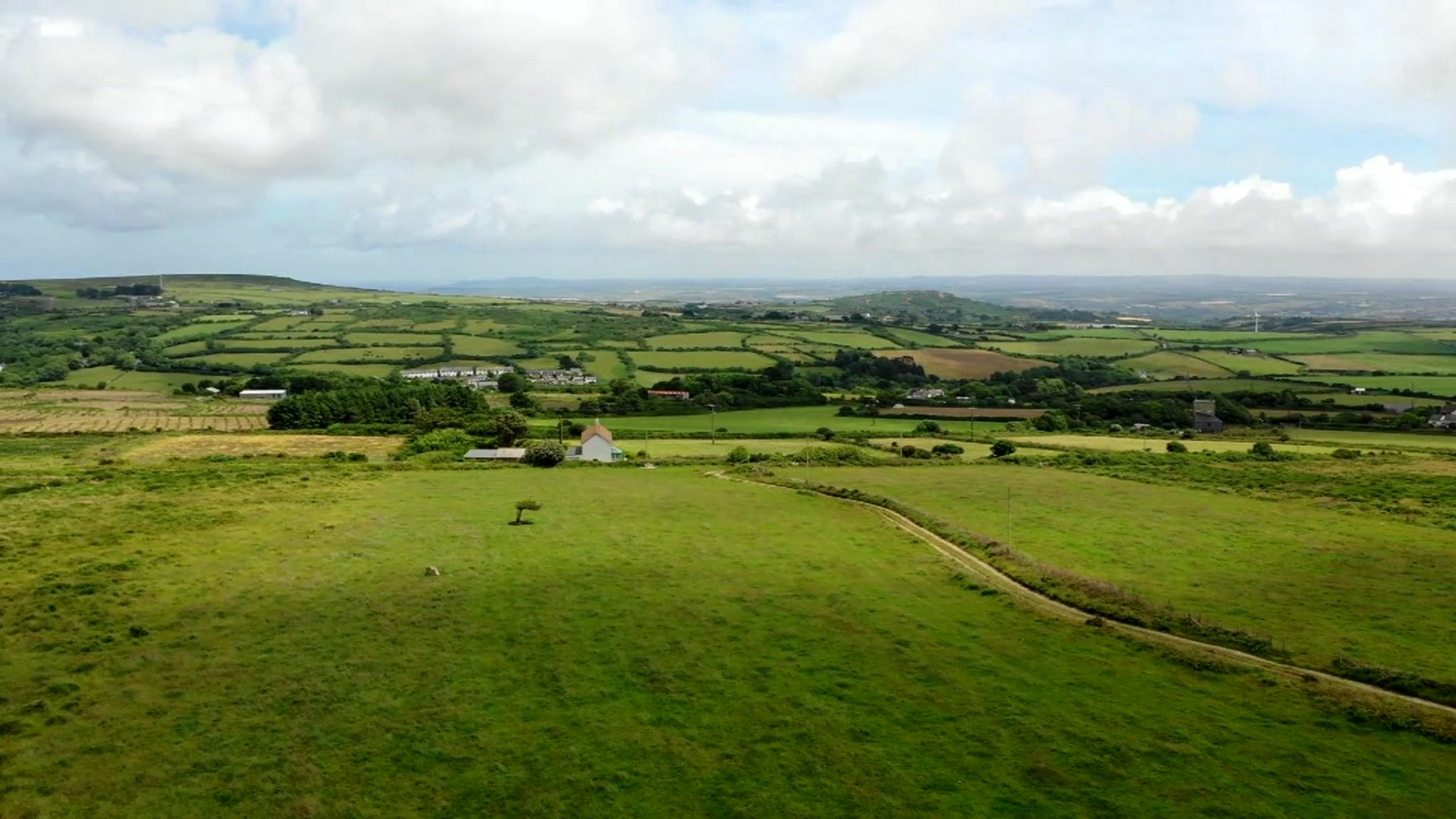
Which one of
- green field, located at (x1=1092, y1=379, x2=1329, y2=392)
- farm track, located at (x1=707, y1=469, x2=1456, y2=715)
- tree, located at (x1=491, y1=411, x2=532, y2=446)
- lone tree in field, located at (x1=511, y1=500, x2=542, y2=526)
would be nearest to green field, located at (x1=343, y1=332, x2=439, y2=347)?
tree, located at (x1=491, y1=411, x2=532, y2=446)

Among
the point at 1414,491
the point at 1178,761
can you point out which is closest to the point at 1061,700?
the point at 1178,761

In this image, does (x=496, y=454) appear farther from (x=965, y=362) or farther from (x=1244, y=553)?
(x=965, y=362)

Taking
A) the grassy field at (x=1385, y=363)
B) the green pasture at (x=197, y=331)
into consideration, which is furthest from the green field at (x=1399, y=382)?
the green pasture at (x=197, y=331)

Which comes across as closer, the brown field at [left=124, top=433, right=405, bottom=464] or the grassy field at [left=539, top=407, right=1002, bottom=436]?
the brown field at [left=124, top=433, right=405, bottom=464]

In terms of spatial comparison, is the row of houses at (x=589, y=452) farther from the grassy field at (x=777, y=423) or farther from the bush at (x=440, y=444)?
the grassy field at (x=777, y=423)

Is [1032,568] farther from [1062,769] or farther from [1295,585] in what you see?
[1062,769]

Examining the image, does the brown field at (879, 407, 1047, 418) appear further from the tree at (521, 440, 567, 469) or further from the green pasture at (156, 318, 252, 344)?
the green pasture at (156, 318, 252, 344)
